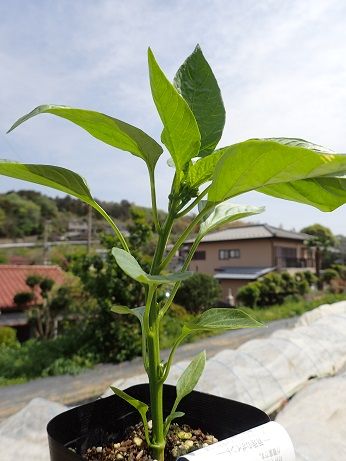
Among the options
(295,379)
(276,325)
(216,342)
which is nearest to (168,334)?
(216,342)

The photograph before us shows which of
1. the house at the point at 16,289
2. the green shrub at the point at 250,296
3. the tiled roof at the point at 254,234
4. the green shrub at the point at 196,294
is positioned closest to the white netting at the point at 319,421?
the house at the point at 16,289

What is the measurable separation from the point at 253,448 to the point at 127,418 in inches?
11.7

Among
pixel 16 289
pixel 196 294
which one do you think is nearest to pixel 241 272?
pixel 196 294

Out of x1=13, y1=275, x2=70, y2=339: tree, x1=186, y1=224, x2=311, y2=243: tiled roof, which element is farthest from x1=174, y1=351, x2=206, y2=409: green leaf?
x1=186, y1=224, x2=311, y2=243: tiled roof

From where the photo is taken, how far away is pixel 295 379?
224 centimetres

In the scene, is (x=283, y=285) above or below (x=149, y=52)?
below

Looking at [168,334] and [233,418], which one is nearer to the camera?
[233,418]

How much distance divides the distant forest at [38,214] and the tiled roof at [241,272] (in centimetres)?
738

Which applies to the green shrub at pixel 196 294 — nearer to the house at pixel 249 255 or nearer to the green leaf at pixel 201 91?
the house at pixel 249 255

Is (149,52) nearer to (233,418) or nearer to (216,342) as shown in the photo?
(233,418)

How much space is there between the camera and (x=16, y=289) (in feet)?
31.0

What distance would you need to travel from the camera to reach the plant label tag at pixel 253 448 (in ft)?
1.46

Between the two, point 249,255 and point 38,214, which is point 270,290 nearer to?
point 249,255

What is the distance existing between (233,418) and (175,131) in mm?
465
